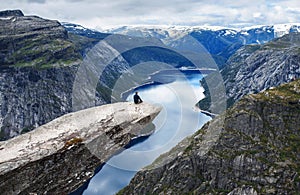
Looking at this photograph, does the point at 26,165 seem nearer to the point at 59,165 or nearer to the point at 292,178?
the point at 59,165

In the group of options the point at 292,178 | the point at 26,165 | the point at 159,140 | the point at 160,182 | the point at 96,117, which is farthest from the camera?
the point at 159,140

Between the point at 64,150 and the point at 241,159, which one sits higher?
the point at 64,150

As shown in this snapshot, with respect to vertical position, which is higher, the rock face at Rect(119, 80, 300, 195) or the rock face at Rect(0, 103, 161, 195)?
the rock face at Rect(0, 103, 161, 195)

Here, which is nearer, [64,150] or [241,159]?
[64,150]

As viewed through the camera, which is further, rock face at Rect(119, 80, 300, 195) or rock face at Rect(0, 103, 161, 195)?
rock face at Rect(119, 80, 300, 195)

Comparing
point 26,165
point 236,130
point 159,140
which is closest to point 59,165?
point 26,165
